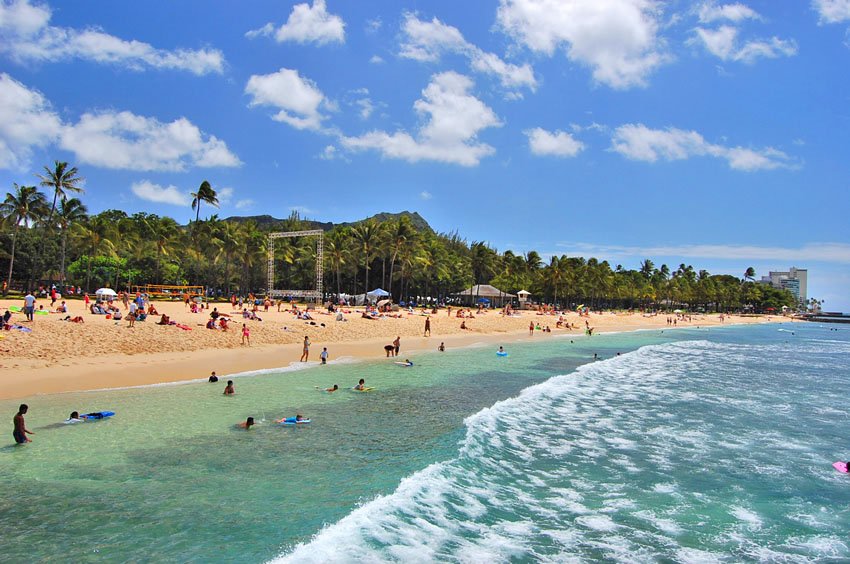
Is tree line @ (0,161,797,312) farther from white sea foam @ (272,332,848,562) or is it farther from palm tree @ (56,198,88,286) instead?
white sea foam @ (272,332,848,562)

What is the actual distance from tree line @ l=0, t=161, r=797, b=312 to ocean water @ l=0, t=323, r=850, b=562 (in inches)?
1466

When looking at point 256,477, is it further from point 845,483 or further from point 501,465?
point 845,483

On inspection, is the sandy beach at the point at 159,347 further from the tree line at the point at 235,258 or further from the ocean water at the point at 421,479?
the tree line at the point at 235,258

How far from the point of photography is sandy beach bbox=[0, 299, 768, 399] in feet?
57.2

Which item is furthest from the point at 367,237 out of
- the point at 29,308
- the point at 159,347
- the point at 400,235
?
the point at 29,308

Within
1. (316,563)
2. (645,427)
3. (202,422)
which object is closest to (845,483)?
(645,427)

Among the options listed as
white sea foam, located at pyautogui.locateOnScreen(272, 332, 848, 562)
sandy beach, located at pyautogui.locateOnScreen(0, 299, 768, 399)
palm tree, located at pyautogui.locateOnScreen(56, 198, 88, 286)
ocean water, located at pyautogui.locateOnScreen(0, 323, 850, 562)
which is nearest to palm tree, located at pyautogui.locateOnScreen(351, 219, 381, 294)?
sandy beach, located at pyautogui.locateOnScreen(0, 299, 768, 399)

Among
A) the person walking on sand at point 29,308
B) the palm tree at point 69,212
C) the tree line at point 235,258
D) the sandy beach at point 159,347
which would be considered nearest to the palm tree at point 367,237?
the tree line at point 235,258

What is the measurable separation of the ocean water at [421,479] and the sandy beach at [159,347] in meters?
2.16

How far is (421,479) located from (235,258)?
61.8m

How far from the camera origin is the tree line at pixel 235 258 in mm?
49125

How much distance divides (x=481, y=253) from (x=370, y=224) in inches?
1029

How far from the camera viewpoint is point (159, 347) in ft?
74.8

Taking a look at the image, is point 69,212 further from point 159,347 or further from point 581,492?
point 581,492
